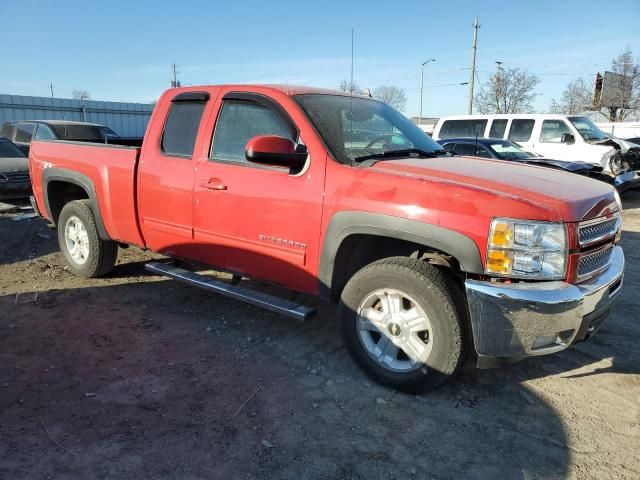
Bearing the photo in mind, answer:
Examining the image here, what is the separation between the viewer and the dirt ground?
256 cm

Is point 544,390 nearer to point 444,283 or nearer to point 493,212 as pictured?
point 444,283

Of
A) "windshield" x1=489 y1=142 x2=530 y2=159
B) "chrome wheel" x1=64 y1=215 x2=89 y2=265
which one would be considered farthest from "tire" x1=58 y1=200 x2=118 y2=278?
"windshield" x1=489 y1=142 x2=530 y2=159

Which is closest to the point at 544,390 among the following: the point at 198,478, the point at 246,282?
the point at 198,478

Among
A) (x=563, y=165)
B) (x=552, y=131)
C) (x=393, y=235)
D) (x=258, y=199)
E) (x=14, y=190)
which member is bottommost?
(x=14, y=190)

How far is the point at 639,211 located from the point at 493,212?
956 cm

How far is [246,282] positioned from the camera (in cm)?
514

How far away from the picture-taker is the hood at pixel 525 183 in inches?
109

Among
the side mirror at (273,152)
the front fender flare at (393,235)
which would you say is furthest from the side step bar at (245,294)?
the side mirror at (273,152)

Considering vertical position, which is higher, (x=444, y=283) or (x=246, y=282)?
(x=444, y=283)

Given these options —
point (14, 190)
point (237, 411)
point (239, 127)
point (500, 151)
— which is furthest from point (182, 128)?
point (500, 151)

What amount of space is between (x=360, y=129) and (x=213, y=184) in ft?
3.95

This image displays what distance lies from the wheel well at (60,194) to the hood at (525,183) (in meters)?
3.81

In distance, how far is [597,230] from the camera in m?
3.04

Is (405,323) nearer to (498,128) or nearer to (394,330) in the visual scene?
(394,330)
